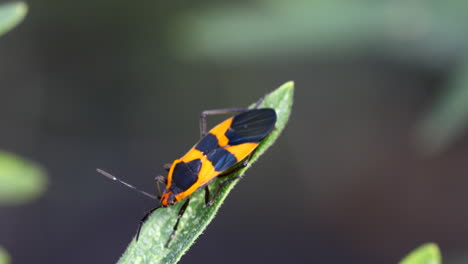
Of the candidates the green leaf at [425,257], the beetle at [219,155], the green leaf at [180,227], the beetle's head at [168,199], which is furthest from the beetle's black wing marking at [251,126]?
the green leaf at [425,257]

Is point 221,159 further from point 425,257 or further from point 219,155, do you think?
point 425,257

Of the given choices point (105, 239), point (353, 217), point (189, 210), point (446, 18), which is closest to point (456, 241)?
point (353, 217)

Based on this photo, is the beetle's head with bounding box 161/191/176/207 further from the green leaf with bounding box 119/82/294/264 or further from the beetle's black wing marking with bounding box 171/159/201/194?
the green leaf with bounding box 119/82/294/264

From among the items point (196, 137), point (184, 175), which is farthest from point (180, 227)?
point (196, 137)

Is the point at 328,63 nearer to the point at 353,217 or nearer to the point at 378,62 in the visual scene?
the point at 378,62

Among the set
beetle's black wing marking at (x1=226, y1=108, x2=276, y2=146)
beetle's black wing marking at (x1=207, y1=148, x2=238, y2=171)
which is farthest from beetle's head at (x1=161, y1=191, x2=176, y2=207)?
beetle's black wing marking at (x1=226, y1=108, x2=276, y2=146)
